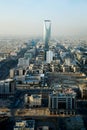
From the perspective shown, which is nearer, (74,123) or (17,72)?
(74,123)

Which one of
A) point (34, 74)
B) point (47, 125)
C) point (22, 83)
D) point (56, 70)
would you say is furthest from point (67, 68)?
point (47, 125)

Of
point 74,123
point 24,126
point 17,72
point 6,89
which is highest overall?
point 24,126

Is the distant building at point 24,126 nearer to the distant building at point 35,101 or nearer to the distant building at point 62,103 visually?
the distant building at point 62,103

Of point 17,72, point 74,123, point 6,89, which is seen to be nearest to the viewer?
point 74,123

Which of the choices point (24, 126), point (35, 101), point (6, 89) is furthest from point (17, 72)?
point (24, 126)

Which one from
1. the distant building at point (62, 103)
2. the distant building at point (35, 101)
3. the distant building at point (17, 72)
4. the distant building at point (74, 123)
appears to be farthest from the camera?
the distant building at point (17, 72)

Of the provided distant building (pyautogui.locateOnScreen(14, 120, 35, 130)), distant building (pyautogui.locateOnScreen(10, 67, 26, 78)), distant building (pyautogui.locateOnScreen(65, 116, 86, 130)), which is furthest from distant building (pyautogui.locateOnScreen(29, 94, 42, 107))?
distant building (pyautogui.locateOnScreen(10, 67, 26, 78))

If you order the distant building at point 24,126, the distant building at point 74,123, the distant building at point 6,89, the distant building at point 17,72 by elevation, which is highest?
the distant building at point 24,126

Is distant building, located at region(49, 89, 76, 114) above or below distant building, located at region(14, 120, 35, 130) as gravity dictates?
below

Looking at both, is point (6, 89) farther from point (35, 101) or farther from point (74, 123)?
point (74, 123)

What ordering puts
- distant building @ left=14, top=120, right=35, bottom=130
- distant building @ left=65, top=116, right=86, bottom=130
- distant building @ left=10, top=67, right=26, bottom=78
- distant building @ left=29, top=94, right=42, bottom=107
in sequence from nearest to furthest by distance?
distant building @ left=14, top=120, right=35, bottom=130, distant building @ left=65, top=116, right=86, bottom=130, distant building @ left=29, top=94, right=42, bottom=107, distant building @ left=10, top=67, right=26, bottom=78

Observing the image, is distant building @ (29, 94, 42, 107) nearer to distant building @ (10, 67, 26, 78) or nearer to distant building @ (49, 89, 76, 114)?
distant building @ (49, 89, 76, 114)

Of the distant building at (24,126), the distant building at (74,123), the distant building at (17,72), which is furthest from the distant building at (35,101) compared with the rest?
the distant building at (17,72)
